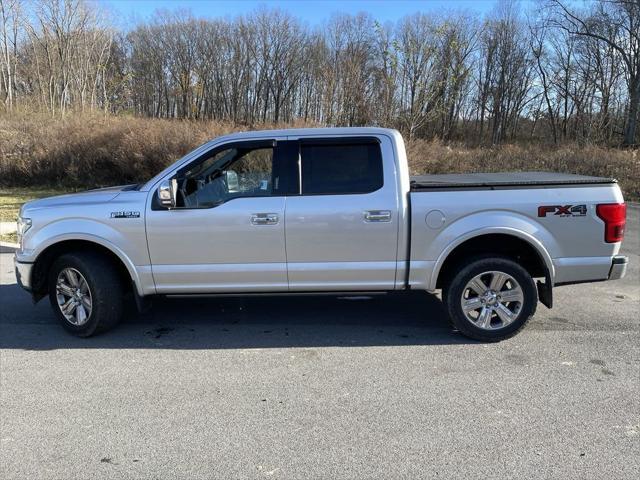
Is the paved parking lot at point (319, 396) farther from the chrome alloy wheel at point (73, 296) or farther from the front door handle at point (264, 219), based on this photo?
the front door handle at point (264, 219)

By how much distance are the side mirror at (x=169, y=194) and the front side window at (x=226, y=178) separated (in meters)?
0.08

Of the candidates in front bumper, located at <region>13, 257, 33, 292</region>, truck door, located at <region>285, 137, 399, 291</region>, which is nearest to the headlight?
front bumper, located at <region>13, 257, 33, 292</region>

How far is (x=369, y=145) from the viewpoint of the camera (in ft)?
15.4

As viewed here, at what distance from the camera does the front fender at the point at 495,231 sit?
4520 millimetres

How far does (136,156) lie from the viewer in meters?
17.0

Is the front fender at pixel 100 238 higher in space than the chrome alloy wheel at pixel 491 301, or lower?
higher

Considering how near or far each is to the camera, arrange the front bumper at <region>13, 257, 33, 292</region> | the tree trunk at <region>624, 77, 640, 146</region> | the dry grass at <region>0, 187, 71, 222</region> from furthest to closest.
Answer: the tree trunk at <region>624, 77, 640, 146</region> → the dry grass at <region>0, 187, 71, 222</region> → the front bumper at <region>13, 257, 33, 292</region>

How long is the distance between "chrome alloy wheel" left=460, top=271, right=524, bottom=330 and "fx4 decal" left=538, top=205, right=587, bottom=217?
71 cm

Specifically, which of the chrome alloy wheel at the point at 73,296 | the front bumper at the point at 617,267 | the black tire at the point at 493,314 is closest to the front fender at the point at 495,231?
the black tire at the point at 493,314

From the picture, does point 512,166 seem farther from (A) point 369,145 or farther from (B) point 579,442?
(B) point 579,442

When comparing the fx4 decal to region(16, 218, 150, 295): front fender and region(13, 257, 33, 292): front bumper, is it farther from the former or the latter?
region(13, 257, 33, 292): front bumper

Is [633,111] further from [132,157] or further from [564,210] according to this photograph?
[564,210]

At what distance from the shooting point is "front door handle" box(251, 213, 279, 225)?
15.0 feet

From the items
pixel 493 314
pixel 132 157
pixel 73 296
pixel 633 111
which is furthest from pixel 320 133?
pixel 633 111
